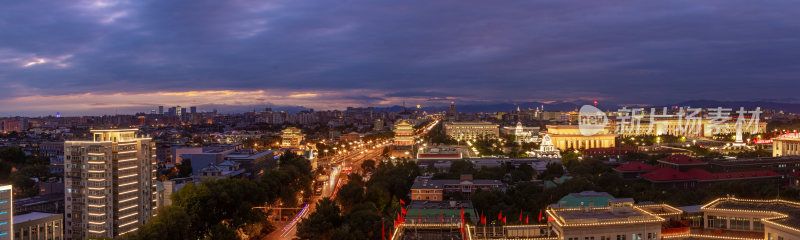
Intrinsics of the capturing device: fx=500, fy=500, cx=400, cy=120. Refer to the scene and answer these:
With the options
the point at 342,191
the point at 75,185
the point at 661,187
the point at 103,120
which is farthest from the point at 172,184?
the point at 103,120

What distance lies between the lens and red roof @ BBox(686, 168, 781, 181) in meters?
30.2

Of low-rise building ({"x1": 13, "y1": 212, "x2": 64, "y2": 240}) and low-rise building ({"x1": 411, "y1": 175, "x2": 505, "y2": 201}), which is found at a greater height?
low-rise building ({"x1": 411, "y1": 175, "x2": 505, "y2": 201})

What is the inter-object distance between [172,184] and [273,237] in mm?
7656

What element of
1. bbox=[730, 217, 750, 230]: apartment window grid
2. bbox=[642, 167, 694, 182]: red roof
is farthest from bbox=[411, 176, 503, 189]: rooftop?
bbox=[730, 217, 750, 230]: apartment window grid

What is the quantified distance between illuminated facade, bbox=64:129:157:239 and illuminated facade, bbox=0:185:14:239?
3.84 metres

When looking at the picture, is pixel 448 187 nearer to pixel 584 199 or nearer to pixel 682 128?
pixel 584 199

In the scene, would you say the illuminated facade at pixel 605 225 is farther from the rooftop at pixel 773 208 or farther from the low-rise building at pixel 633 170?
the low-rise building at pixel 633 170

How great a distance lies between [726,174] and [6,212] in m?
36.2

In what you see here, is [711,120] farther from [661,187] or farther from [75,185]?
[75,185]

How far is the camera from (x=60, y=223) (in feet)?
68.8

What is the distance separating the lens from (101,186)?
21.0m

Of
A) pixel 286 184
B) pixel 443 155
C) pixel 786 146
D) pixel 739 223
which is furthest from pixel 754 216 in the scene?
pixel 786 146

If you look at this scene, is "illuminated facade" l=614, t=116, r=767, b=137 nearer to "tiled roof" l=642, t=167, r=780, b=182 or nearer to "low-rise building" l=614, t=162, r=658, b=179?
"low-rise building" l=614, t=162, r=658, b=179


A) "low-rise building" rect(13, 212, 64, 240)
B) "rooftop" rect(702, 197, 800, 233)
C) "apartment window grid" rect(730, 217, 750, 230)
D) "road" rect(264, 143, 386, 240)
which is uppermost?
"rooftop" rect(702, 197, 800, 233)
